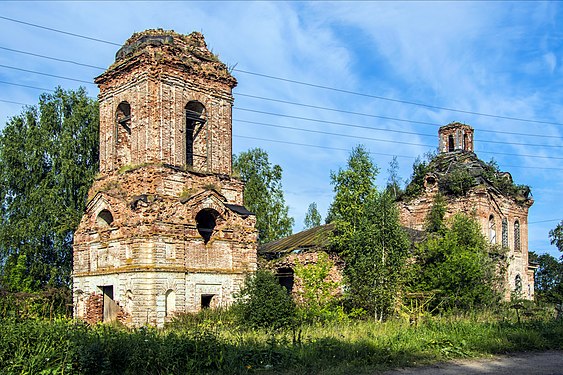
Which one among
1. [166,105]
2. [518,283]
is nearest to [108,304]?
[166,105]

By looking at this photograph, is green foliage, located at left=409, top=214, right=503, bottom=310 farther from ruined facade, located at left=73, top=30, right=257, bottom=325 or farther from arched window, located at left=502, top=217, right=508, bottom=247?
ruined facade, located at left=73, top=30, right=257, bottom=325

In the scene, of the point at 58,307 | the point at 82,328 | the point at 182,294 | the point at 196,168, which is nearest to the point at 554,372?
the point at 82,328

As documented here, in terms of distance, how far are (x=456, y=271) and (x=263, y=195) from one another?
1659 centimetres

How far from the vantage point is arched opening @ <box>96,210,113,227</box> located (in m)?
18.6

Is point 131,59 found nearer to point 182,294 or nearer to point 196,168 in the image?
point 196,168

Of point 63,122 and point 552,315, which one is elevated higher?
point 63,122

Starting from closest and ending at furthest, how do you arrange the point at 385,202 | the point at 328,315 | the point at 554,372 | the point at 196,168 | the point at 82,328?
the point at 554,372 < the point at 82,328 < the point at 328,315 < the point at 385,202 < the point at 196,168

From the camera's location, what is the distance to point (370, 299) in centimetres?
1711

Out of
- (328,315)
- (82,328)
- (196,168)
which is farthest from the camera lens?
(196,168)

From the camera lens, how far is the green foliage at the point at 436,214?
24.8 m

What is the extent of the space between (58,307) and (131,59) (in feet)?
28.6

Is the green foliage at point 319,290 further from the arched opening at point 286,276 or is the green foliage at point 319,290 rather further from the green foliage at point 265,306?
the arched opening at point 286,276

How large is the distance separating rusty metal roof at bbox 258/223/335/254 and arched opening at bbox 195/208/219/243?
4.13m

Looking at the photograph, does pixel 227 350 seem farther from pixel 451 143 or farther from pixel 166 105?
pixel 451 143
